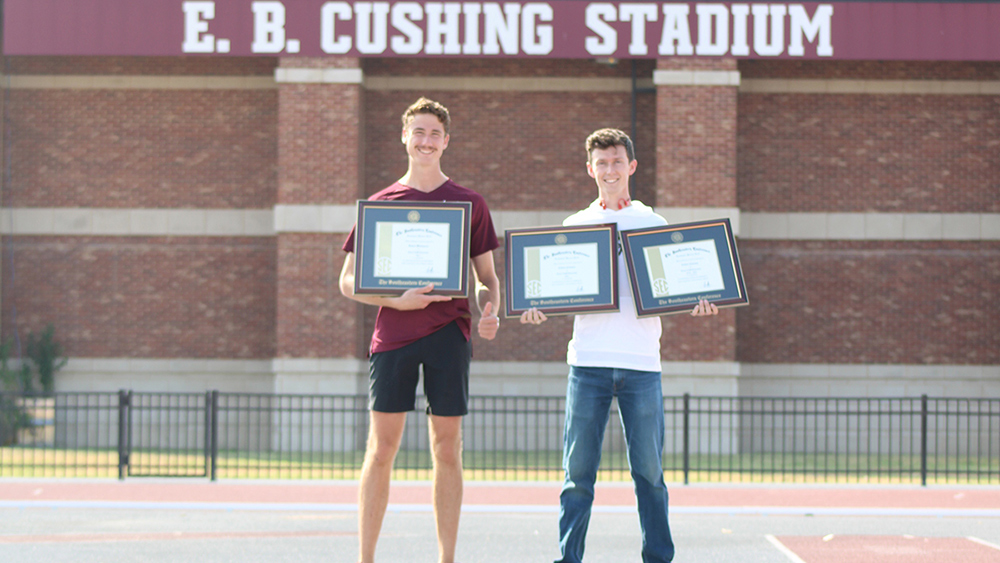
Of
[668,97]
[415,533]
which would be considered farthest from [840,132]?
[415,533]

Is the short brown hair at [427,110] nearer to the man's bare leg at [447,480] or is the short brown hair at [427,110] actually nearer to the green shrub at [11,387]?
the man's bare leg at [447,480]

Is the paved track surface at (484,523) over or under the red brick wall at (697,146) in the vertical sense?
under

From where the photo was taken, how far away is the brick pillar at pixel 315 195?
15.8 metres

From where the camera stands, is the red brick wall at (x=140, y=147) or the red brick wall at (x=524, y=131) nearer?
the red brick wall at (x=524, y=131)

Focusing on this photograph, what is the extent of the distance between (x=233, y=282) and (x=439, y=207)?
515 inches

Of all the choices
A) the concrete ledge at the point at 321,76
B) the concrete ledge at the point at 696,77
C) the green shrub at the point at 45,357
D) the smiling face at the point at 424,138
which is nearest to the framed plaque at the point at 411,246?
the smiling face at the point at 424,138

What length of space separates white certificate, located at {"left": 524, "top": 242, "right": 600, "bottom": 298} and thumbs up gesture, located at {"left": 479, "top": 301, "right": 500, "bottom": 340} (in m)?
0.22

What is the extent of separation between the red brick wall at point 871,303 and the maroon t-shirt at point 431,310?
12.7 metres

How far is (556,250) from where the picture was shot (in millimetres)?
5133

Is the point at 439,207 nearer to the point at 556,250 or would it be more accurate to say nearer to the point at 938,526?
the point at 556,250

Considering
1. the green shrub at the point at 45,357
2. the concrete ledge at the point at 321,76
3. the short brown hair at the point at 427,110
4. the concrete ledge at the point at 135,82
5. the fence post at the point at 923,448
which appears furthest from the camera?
the concrete ledge at the point at 135,82

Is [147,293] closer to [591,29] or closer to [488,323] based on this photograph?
[591,29]

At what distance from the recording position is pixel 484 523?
27.7 feet

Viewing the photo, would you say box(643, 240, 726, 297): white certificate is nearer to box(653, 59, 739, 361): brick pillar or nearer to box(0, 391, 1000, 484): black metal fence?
box(0, 391, 1000, 484): black metal fence
